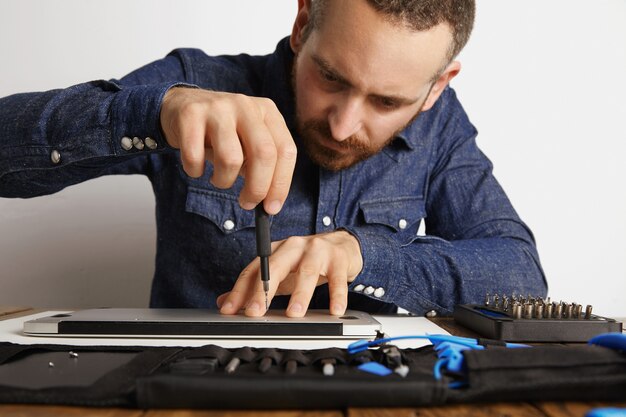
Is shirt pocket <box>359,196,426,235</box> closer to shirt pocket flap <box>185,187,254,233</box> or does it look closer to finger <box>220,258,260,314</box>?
shirt pocket flap <box>185,187,254,233</box>

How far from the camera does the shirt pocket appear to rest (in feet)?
4.65

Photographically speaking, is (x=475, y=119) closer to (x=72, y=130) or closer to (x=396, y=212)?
(x=396, y=212)

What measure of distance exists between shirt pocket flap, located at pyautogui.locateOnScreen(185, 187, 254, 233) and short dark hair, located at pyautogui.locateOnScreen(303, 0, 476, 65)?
0.39 meters

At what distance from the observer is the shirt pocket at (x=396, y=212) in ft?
4.65

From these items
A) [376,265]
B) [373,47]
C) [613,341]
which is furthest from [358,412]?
[373,47]

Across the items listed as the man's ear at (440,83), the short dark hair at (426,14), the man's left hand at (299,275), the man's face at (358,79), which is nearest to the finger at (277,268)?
the man's left hand at (299,275)

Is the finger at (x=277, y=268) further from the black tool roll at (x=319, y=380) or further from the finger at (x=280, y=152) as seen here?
the black tool roll at (x=319, y=380)

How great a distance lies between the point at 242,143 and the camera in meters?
0.80

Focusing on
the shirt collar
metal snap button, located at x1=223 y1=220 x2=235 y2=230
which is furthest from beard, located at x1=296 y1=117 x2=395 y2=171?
metal snap button, located at x1=223 y1=220 x2=235 y2=230

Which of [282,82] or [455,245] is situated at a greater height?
[282,82]

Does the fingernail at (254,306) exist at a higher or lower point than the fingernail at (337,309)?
higher

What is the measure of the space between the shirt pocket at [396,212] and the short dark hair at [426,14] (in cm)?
35

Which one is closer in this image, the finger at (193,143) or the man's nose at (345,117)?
the finger at (193,143)

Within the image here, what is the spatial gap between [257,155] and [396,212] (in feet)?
2.37
